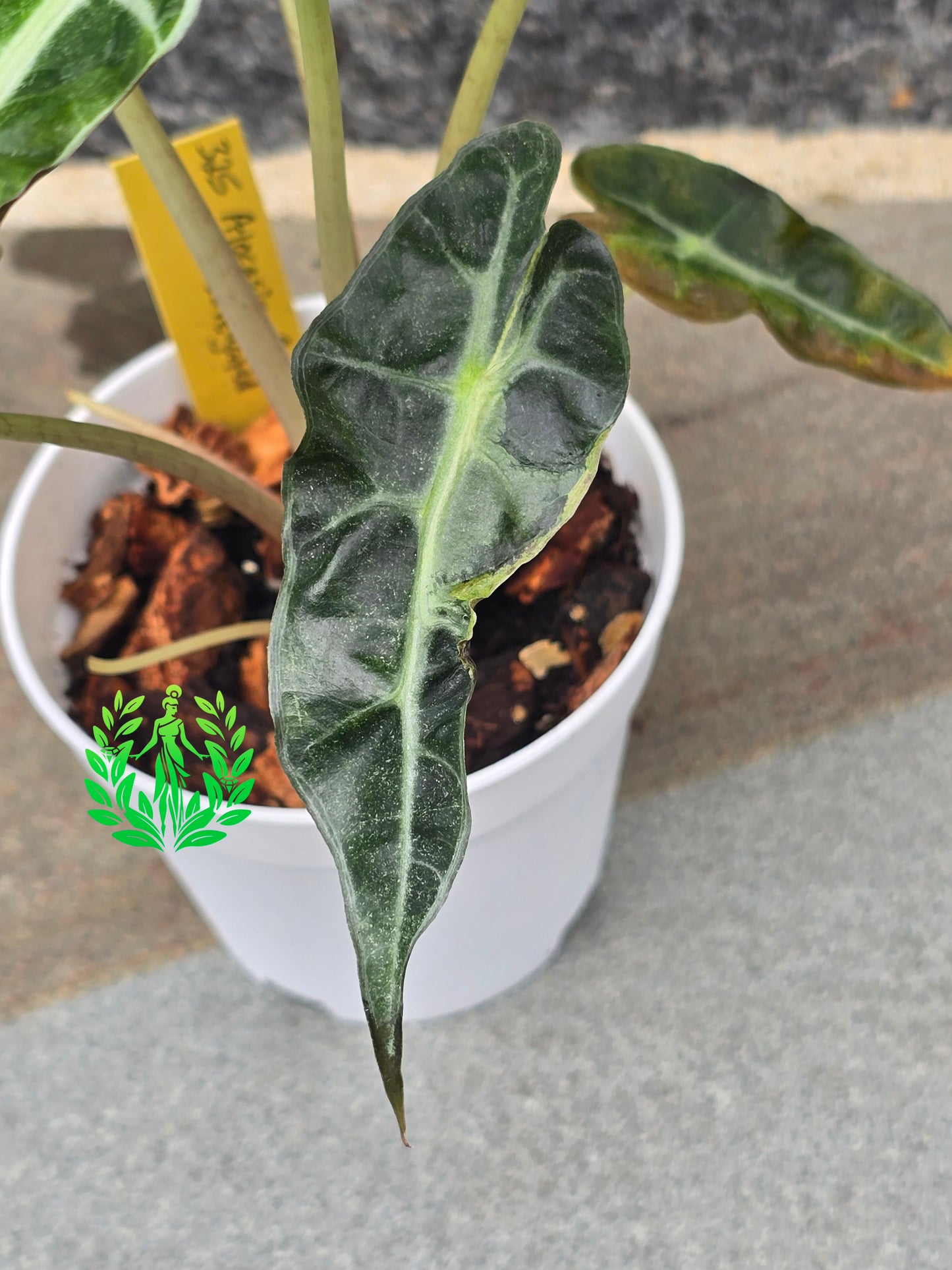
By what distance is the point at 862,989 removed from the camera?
845 mm

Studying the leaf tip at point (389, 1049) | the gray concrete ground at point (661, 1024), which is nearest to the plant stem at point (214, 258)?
the leaf tip at point (389, 1049)

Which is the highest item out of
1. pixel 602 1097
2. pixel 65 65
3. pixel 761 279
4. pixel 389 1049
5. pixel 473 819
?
pixel 65 65

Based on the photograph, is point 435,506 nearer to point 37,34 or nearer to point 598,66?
point 37,34

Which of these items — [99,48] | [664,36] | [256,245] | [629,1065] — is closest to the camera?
[99,48]

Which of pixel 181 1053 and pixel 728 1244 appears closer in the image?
pixel 728 1244

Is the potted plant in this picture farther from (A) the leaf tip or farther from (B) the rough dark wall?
(B) the rough dark wall

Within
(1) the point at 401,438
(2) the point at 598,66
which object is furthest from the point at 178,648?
(2) the point at 598,66

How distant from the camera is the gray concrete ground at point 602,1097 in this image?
753 millimetres

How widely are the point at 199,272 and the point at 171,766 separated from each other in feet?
1.14

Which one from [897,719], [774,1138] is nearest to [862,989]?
[774,1138]

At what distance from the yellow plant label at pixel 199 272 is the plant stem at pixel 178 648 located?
19 cm

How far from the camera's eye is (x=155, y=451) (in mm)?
525

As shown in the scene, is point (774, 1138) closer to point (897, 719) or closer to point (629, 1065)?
point (629, 1065)

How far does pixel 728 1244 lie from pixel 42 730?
2.25 feet
